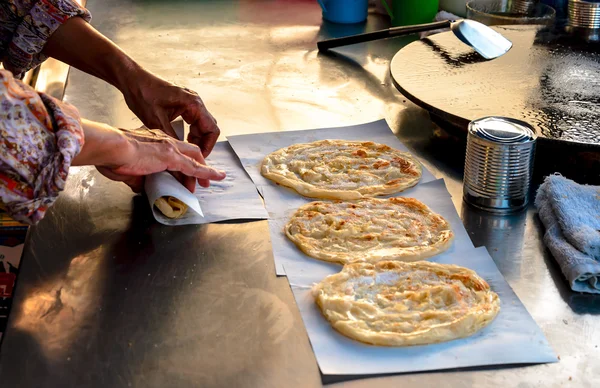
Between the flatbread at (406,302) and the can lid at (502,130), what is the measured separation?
344 mm

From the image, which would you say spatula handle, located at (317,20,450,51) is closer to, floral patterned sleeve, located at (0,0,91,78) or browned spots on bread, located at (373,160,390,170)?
browned spots on bread, located at (373,160,390,170)

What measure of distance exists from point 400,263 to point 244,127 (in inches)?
34.5

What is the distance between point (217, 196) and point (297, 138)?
0.39 meters

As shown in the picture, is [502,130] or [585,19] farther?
[585,19]

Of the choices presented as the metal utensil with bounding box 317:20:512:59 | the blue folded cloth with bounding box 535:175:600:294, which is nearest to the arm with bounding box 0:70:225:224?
the blue folded cloth with bounding box 535:175:600:294

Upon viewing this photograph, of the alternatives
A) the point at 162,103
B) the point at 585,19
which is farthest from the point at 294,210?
the point at 585,19

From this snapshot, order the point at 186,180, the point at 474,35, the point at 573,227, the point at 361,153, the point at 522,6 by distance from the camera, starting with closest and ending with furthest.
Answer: the point at 573,227 → the point at 186,180 → the point at 361,153 → the point at 474,35 → the point at 522,6

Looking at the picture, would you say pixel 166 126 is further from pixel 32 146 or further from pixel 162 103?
pixel 32 146

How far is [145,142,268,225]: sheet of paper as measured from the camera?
1636mm

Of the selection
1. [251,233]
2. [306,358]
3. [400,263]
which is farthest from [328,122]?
[306,358]

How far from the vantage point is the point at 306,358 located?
1.23m

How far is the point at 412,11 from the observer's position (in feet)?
9.71

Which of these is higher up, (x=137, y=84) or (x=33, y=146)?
(x=33, y=146)

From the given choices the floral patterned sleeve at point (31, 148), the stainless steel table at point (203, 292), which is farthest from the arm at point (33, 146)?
the stainless steel table at point (203, 292)
